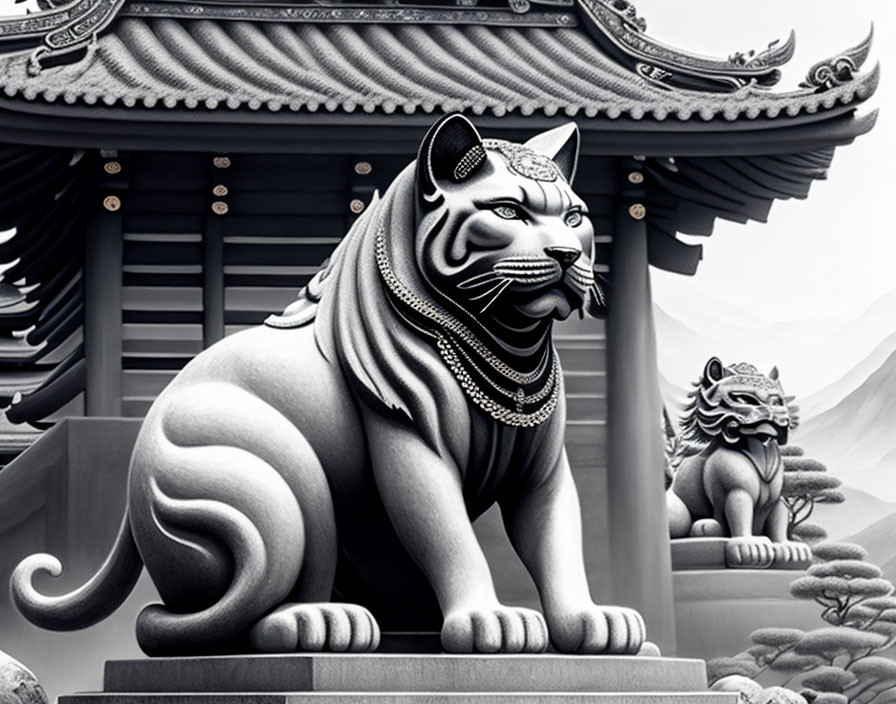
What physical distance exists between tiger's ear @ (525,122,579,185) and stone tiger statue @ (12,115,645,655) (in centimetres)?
19

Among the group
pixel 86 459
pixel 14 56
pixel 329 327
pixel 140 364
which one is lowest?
pixel 329 327

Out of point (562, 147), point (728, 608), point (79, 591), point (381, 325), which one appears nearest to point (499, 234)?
point (381, 325)

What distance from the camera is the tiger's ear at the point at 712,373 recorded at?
37.6 feet

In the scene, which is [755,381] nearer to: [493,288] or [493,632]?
[493,288]

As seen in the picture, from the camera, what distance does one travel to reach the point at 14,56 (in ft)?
29.9

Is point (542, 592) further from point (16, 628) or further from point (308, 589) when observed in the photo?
point (16, 628)

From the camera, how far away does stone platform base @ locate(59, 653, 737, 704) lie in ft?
12.9

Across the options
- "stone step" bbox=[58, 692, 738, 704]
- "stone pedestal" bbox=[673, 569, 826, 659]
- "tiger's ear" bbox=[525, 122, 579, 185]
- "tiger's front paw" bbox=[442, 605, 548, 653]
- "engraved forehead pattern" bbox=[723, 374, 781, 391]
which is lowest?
"stone step" bbox=[58, 692, 738, 704]

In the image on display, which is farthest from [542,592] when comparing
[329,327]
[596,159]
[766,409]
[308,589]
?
[766,409]

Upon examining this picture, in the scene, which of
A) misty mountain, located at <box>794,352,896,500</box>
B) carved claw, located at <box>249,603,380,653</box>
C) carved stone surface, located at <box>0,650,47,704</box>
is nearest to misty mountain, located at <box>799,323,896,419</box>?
misty mountain, located at <box>794,352,896,500</box>

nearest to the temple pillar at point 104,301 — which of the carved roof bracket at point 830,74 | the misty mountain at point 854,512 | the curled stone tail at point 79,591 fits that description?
the carved roof bracket at point 830,74

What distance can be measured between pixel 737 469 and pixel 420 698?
7.93 metres

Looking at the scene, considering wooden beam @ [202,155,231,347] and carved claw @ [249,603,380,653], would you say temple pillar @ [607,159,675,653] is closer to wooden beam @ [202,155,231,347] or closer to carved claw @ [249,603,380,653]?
wooden beam @ [202,155,231,347]

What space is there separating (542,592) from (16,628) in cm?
508
